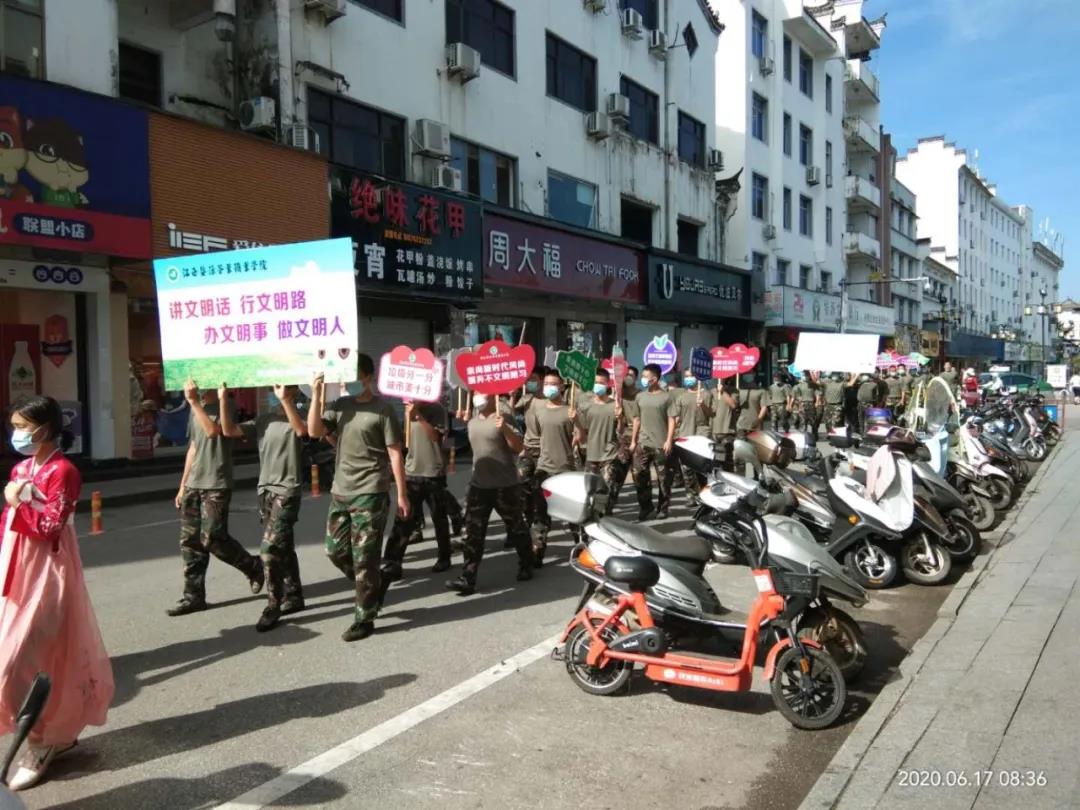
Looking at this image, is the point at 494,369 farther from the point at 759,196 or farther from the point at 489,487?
the point at 759,196

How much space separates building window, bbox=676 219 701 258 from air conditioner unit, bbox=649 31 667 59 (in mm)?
5180

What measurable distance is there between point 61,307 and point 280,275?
29.5 ft

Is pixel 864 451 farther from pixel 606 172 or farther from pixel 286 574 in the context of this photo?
pixel 606 172

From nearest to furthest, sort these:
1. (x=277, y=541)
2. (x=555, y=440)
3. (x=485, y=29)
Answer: (x=277, y=541)
(x=555, y=440)
(x=485, y=29)

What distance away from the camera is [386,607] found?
20.7 feet

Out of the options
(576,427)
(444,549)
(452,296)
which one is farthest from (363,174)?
(444,549)

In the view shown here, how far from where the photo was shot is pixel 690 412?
10.8 meters

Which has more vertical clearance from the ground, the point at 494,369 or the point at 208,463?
the point at 494,369

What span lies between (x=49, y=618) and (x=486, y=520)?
11.7ft

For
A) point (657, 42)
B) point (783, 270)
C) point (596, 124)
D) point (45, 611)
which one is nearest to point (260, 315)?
point (45, 611)

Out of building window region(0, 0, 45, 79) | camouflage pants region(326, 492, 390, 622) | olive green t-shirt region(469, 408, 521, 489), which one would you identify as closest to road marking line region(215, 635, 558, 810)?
camouflage pants region(326, 492, 390, 622)

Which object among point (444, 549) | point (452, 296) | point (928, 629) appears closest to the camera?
point (928, 629)

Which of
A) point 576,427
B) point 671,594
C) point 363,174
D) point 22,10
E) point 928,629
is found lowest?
point 928,629

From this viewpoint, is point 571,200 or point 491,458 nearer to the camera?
point 491,458
